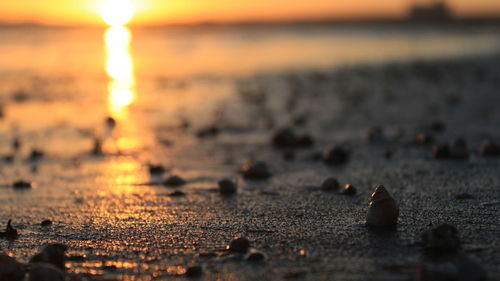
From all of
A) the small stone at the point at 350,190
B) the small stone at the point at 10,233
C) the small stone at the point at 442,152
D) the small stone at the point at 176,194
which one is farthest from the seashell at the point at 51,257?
the small stone at the point at 442,152

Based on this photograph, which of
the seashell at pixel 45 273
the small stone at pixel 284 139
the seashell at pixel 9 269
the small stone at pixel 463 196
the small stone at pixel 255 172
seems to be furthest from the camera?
the small stone at pixel 284 139

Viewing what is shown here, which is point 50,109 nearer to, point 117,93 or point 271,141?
point 117,93

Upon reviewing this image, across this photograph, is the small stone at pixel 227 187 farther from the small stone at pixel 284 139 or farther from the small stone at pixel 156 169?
the small stone at pixel 284 139

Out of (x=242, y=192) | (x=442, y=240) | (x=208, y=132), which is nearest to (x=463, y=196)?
(x=442, y=240)

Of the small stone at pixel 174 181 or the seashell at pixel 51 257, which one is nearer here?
the seashell at pixel 51 257

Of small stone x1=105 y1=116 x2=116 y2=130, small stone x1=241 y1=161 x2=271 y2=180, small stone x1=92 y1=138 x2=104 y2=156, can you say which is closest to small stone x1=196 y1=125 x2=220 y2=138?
small stone x1=92 y1=138 x2=104 y2=156

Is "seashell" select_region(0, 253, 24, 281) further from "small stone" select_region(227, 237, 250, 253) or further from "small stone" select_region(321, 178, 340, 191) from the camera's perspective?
"small stone" select_region(321, 178, 340, 191)
